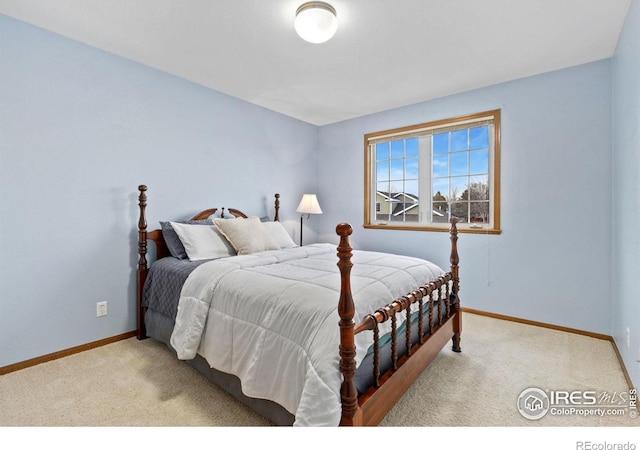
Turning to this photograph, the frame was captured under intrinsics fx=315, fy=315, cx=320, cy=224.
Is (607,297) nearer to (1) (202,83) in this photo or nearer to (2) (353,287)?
(2) (353,287)

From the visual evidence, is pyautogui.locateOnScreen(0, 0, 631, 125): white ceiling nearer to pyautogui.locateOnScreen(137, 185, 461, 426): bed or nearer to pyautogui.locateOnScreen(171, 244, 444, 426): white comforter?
pyautogui.locateOnScreen(137, 185, 461, 426): bed

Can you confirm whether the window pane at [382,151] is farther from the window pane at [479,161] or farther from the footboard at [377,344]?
the footboard at [377,344]

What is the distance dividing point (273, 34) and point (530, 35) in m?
1.91

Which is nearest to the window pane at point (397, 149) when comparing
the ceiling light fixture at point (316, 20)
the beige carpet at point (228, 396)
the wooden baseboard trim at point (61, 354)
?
the ceiling light fixture at point (316, 20)

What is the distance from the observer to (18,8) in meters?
2.09

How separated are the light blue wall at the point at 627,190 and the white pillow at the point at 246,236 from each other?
2.64 meters

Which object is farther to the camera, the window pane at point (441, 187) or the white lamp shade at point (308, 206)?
the white lamp shade at point (308, 206)

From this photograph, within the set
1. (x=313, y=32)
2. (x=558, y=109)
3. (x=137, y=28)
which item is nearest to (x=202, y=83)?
(x=137, y=28)

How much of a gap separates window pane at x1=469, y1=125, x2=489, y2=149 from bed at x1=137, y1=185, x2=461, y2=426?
1.44 meters

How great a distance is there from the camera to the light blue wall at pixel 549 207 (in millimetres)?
2719

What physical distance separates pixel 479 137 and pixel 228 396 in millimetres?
3365

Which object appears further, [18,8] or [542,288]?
[542,288]

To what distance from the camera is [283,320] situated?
60.9 inches

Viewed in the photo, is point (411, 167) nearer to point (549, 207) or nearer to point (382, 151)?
point (382, 151)
